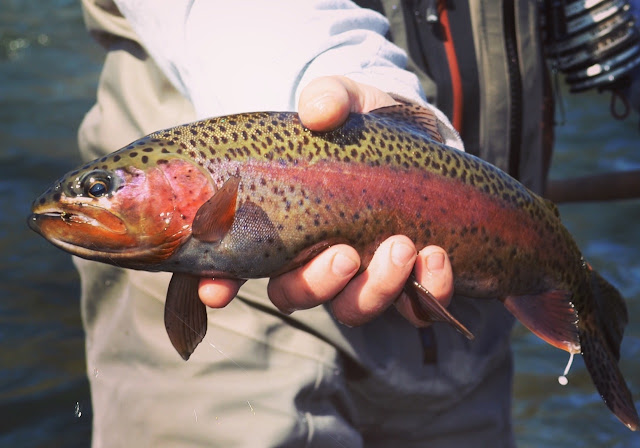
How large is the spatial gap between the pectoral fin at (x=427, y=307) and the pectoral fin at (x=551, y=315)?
31cm

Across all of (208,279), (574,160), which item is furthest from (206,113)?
(574,160)

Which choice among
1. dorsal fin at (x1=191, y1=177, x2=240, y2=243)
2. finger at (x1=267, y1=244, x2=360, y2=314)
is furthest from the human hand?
dorsal fin at (x1=191, y1=177, x2=240, y2=243)

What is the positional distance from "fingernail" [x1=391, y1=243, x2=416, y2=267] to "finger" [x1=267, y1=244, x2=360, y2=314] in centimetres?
8

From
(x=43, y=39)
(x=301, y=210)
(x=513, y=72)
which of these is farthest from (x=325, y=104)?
(x=43, y=39)

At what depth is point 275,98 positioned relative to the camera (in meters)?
2.29

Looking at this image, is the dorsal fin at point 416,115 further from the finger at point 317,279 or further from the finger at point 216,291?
the finger at point 216,291

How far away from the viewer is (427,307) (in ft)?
6.77

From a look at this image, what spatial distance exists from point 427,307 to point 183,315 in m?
0.57

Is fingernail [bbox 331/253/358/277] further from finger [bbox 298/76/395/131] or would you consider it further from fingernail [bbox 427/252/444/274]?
finger [bbox 298/76/395/131]

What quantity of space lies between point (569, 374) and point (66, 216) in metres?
3.62

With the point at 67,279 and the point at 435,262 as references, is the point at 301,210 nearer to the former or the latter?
the point at 435,262

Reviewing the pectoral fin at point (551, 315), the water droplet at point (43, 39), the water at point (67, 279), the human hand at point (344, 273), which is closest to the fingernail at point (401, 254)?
the human hand at point (344, 273)

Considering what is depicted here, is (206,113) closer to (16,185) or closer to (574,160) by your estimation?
(16,185)

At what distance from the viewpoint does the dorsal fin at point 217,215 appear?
1768mm
